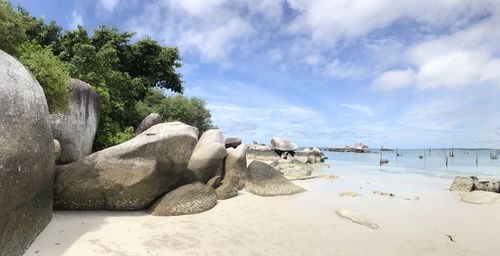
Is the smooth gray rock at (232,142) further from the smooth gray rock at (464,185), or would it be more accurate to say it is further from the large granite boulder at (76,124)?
the smooth gray rock at (464,185)

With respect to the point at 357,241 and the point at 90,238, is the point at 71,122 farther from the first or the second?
the point at 357,241

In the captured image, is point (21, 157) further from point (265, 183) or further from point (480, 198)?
point (480, 198)

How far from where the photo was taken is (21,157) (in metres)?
5.31

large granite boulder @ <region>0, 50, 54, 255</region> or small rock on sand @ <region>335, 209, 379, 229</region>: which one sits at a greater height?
large granite boulder @ <region>0, 50, 54, 255</region>

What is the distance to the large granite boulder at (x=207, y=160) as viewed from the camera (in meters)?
13.2

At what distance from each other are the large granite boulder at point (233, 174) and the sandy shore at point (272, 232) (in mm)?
648

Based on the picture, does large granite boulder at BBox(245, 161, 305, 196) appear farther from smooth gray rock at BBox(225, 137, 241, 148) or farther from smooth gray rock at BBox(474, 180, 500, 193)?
smooth gray rock at BBox(225, 137, 241, 148)

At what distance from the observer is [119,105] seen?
1748 cm

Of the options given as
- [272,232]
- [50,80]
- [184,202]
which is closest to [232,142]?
[184,202]

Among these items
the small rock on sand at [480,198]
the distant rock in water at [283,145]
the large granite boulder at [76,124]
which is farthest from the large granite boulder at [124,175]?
the distant rock in water at [283,145]

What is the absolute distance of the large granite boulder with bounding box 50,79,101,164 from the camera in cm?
1130

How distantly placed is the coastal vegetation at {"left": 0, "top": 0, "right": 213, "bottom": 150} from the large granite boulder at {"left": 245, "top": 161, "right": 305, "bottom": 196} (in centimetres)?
595

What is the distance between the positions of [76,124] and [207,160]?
4697mm

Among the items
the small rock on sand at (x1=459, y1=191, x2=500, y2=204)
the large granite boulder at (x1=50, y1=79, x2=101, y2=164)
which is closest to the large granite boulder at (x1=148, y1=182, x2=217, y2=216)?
the large granite boulder at (x1=50, y1=79, x2=101, y2=164)
